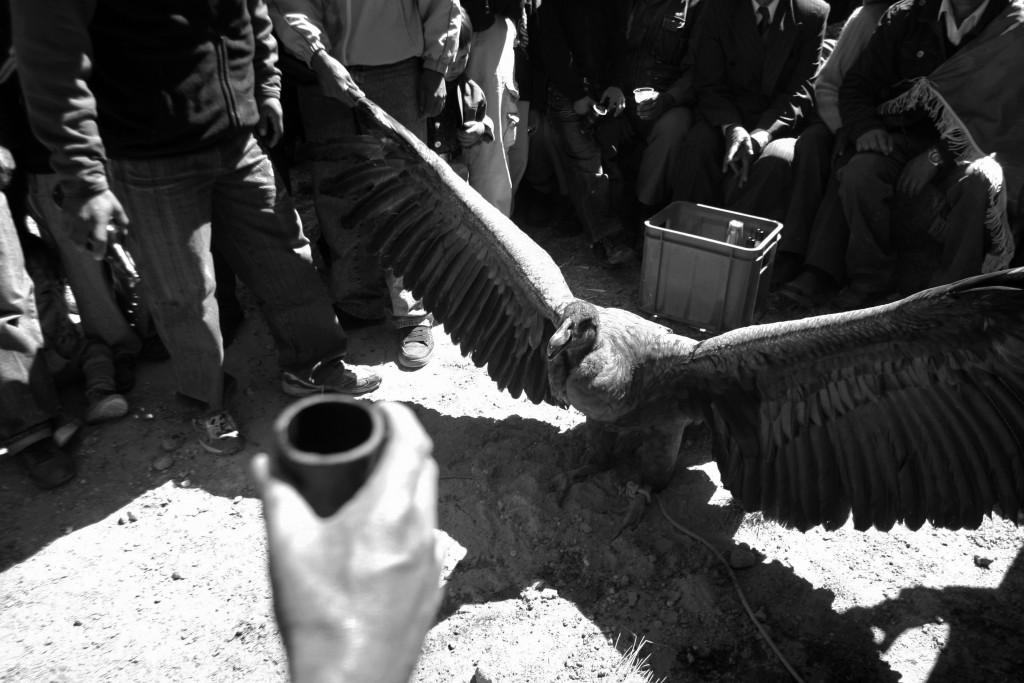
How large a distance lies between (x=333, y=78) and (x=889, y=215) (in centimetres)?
331

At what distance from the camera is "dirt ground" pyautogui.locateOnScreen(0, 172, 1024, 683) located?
112 inches

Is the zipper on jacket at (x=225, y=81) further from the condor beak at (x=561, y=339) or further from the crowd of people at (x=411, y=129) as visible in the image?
the condor beak at (x=561, y=339)

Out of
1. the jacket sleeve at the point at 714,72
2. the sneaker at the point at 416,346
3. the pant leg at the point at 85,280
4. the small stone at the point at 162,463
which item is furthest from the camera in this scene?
the jacket sleeve at the point at 714,72

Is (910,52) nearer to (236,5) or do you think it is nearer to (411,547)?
(236,5)

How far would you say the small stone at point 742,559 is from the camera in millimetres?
3172

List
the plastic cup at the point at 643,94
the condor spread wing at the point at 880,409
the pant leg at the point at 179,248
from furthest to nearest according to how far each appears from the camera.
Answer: the plastic cup at the point at 643,94, the pant leg at the point at 179,248, the condor spread wing at the point at 880,409

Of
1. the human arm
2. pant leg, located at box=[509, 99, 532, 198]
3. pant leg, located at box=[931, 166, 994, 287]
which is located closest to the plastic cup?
pant leg, located at box=[509, 99, 532, 198]

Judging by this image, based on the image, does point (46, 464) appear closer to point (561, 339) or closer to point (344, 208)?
point (344, 208)

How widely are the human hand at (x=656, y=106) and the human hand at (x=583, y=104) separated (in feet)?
1.23

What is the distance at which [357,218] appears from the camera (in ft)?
13.3

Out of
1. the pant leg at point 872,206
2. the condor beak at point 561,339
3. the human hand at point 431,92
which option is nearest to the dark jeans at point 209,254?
the human hand at point 431,92

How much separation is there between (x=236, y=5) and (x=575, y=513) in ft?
8.86

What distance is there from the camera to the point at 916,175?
441 centimetres

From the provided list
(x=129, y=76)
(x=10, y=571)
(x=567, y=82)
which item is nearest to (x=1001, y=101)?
(x=567, y=82)
